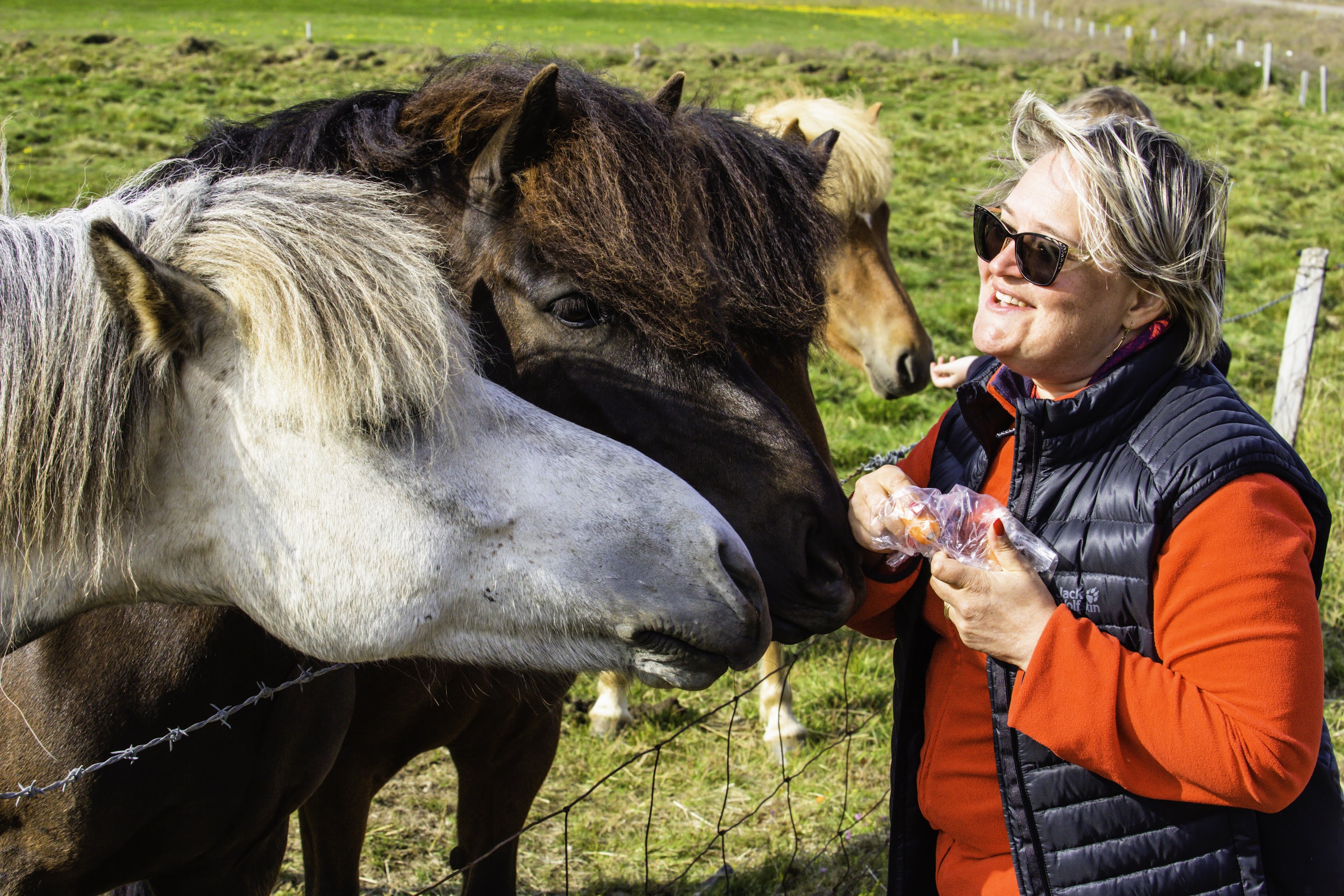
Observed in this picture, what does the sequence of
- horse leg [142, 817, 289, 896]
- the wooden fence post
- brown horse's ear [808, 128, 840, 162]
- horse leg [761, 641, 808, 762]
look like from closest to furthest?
horse leg [142, 817, 289, 896]
brown horse's ear [808, 128, 840, 162]
horse leg [761, 641, 808, 762]
the wooden fence post

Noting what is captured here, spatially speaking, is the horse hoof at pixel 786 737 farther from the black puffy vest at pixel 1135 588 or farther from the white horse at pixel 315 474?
the white horse at pixel 315 474

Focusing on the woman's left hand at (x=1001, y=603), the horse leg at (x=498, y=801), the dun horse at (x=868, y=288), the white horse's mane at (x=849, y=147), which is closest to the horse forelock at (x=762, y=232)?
the woman's left hand at (x=1001, y=603)

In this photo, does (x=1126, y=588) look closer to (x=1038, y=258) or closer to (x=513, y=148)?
(x=1038, y=258)

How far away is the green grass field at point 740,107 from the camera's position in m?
3.30

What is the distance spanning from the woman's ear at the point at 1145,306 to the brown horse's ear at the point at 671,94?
1.11 meters

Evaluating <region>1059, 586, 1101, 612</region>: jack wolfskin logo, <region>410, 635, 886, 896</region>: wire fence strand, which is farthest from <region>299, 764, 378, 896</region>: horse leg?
<region>1059, 586, 1101, 612</region>: jack wolfskin logo

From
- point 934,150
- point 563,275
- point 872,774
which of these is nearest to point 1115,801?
point 563,275

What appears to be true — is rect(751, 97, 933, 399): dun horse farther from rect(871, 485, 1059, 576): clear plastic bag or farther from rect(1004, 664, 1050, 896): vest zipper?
rect(1004, 664, 1050, 896): vest zipper

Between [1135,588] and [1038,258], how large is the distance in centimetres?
56

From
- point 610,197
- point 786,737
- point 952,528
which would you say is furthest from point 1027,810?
point 786,737

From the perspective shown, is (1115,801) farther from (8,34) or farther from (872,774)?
(8,34)

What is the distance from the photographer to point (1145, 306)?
1610mm

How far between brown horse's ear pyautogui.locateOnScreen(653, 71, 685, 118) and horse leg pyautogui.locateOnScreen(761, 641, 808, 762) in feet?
7.63

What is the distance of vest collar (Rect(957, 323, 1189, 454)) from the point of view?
1544mm
